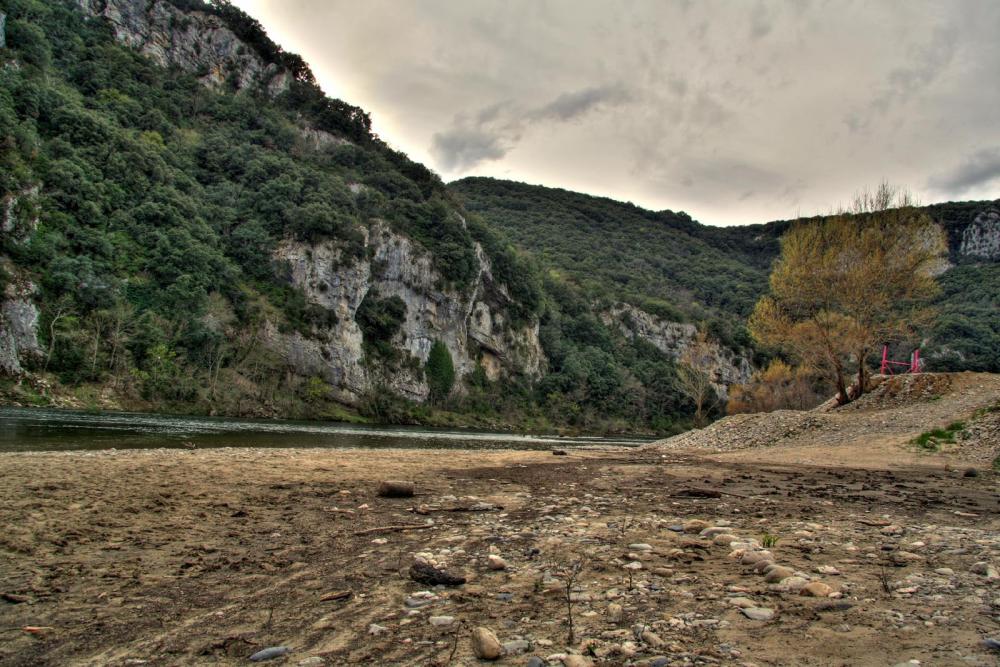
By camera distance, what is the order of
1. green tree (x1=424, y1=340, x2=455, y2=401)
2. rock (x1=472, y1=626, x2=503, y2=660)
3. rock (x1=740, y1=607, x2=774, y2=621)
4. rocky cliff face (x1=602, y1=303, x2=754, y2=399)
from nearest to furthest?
rock (x1=472, y1=626, x2=503, y2=660), rock (x1=740, y1=607, x2=774, y2=621), green tree (x1=424, y1=340, x2=455, y2=401), rocky cliff face (x1=602, y1=303, x2=754, y2=399)

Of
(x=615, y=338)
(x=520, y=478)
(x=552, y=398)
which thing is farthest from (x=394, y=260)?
(x=520, y=478)

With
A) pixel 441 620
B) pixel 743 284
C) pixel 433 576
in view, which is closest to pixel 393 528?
pixel 433 576

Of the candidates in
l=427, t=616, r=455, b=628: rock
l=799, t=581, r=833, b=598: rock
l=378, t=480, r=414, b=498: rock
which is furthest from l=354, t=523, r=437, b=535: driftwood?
l=799, t=581, r=833, b=598: rock

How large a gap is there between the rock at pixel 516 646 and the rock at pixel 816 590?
208cm

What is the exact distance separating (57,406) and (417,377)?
5403cm

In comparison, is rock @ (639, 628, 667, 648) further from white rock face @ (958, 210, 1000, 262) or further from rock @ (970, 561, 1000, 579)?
white rock face @ (958, 210, 1000, 262)

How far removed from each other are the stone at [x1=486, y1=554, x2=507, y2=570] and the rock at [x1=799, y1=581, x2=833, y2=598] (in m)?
2.33

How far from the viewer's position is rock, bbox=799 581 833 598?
12.0 ft

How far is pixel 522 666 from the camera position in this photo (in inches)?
109

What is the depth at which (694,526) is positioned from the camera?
611 centimetres

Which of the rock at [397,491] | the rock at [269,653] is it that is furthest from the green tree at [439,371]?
the rock at [269,653]

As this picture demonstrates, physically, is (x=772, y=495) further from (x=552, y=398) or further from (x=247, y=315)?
(x=552, y=398)

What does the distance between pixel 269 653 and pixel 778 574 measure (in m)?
3.62

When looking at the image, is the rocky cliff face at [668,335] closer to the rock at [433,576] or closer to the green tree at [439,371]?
the green tree at [439,371]
